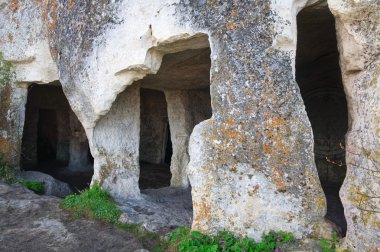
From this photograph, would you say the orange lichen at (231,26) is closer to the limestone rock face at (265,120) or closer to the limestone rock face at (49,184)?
the limestone rock face at (265,120)

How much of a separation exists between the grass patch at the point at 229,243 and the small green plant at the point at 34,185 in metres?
3.46

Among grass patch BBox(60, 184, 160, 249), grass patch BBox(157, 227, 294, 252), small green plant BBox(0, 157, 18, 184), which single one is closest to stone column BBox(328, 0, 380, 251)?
grass patch BBox(157, 227, 294, 252)

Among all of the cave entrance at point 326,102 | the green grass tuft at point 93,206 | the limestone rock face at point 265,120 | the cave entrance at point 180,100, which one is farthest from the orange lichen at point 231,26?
the green grass tuft at point 93,206

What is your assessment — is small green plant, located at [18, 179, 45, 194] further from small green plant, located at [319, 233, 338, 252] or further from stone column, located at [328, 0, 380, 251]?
stone column, located at [328, 0, 380, 251]

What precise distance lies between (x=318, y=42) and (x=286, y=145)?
305 cm

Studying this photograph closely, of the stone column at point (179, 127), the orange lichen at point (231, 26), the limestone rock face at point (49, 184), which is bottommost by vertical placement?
the limestone rock face at point (49, 184)

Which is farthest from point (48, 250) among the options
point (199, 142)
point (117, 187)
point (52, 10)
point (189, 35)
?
point (52, 10)

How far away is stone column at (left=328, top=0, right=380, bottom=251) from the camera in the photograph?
3.16 metres

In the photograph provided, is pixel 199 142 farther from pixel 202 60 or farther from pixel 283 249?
pixel 202 60

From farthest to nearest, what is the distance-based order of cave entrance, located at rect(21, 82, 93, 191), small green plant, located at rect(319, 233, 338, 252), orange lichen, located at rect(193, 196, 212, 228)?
cave entrance, located at rect(21, 82, 93, 191)
orange lichen, located at rect(193, 196, 212, 228)
small green plant, located at rect(319, 233, 338, 252)

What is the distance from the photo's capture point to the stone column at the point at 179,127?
752 cm

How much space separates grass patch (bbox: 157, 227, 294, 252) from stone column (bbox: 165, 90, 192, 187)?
12.7 ft

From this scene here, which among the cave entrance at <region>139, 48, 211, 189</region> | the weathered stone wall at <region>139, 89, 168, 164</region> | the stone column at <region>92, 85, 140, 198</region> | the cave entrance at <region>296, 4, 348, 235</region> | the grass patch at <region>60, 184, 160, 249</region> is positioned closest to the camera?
the grass patch at <region>60, 184, 160, 249</region>

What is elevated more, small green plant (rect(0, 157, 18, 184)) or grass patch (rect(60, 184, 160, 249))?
small green plant (rect(0, 157, 18, 184))
